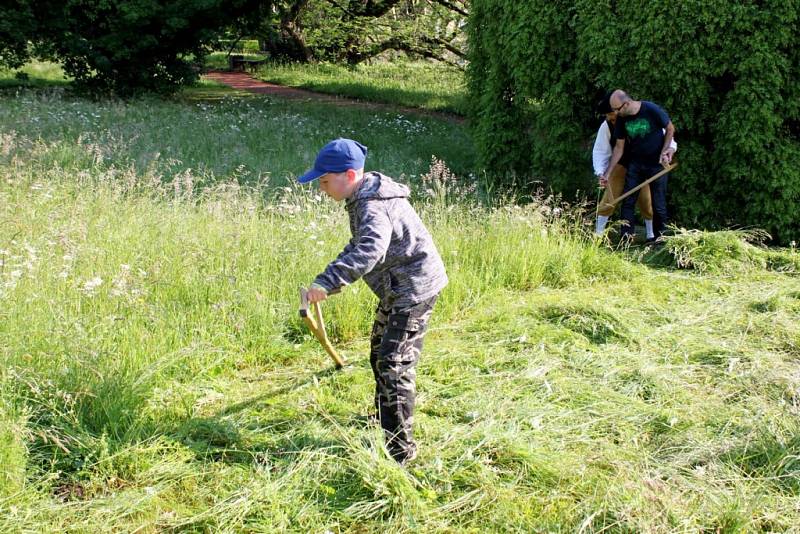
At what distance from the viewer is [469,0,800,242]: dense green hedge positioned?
24.3 ft

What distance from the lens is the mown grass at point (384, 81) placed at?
19.1 m

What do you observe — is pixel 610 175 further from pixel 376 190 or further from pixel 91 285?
pixel 91 285

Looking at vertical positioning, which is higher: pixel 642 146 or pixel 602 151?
pixel 642 146

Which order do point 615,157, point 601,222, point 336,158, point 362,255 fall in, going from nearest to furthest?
1. point 362,255
2. point 336,158
3. point 615,157
4. point 601,222

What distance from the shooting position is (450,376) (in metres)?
4.57

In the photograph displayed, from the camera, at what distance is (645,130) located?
7383mm

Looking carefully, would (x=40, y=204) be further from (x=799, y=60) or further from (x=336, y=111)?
(x=336, y=111)

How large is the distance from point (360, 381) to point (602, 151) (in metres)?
4.51

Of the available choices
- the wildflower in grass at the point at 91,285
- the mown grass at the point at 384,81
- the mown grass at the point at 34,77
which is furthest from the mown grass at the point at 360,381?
the mown grass at the point at 34,77

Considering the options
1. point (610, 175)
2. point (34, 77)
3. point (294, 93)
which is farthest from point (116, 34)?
point (610, 175)

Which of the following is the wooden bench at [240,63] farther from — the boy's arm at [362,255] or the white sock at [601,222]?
the boy's arm at [362,255]

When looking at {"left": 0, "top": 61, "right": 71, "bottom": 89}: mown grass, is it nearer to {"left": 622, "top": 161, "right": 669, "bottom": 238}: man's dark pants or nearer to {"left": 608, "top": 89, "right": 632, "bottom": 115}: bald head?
{"left": 608, "top": 89, "right": 632, "bottom": 115}: bald head

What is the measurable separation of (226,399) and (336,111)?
12.8m

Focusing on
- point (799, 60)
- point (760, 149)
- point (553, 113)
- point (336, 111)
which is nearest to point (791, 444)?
point (760, 149)
